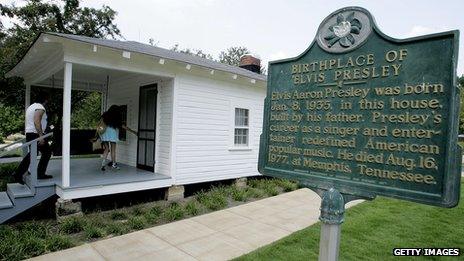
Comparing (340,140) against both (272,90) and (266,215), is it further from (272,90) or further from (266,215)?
(266,215)

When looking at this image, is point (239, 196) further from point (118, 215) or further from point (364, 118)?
point (364, 118)

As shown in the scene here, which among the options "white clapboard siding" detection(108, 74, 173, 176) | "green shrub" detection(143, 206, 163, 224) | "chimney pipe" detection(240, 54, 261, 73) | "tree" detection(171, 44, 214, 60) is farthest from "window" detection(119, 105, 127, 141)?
"tree" detection(171, 44, 214, 60)

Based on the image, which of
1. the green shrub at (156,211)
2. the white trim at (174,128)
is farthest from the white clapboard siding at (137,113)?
the green shrub at (156,211)

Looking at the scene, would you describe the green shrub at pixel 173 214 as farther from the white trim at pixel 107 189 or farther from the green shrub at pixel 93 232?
the green shrub at pixel 93 232

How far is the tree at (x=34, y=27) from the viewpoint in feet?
49.9

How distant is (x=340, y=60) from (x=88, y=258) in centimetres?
447

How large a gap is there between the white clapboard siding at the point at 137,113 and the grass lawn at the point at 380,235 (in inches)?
169

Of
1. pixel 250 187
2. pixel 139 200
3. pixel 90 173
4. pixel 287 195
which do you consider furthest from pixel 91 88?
pixel 287 195

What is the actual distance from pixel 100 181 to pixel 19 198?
1570 millimetres

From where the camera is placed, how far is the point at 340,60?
9.16ft

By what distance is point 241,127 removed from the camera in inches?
402

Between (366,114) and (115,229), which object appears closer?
(366,114)

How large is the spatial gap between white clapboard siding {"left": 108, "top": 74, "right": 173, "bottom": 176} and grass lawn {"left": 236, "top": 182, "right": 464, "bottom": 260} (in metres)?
4.29

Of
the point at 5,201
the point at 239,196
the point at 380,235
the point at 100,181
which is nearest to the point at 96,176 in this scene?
the point at 100,181
